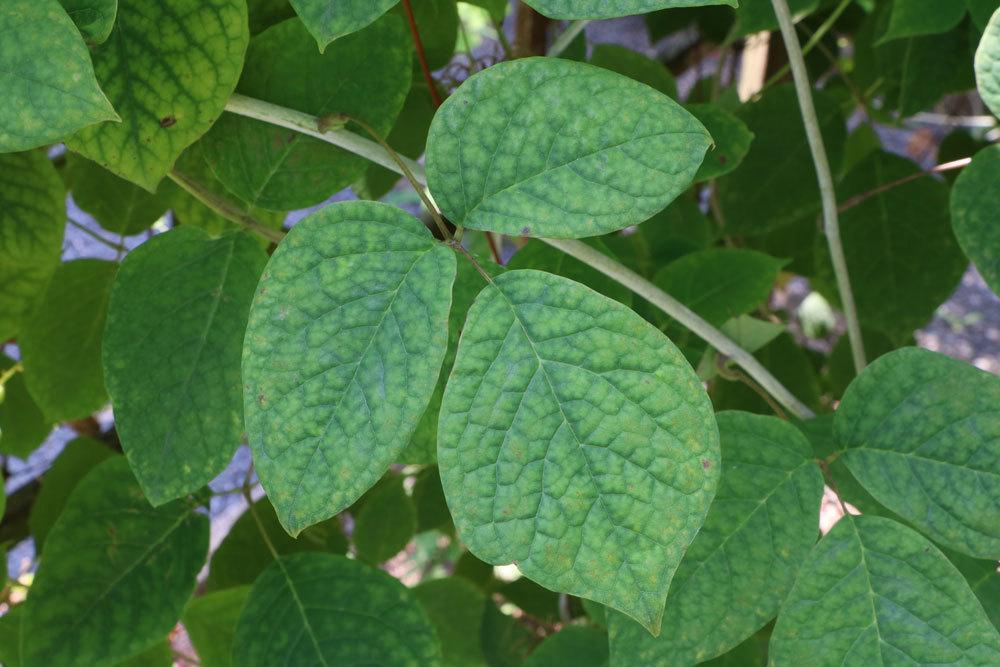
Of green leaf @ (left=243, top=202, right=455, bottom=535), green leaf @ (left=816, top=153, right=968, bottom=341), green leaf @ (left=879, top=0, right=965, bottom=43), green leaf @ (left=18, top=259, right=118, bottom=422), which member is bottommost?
green leaf @ (left=816, top=153, right=968, bottom=341)

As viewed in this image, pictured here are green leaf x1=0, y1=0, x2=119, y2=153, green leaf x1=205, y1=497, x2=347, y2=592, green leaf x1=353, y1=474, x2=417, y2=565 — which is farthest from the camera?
green leaf x1=353, y1=474, x2=417, y2=565

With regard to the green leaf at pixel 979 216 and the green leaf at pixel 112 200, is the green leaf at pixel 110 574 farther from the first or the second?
the green leaf at pixel 979 216

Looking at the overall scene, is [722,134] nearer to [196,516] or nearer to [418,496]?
[196,516]

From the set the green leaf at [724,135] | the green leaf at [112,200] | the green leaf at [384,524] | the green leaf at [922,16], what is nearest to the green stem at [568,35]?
the green leaf at [724,135]

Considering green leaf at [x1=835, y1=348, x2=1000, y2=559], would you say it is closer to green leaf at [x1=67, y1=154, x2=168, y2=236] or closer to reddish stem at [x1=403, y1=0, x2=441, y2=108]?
reddish stem at [x1=403, y1=0, x2=441, y2=108]

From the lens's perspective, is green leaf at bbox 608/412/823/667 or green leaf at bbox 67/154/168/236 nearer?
green leaf at bbox 608/412/823/667

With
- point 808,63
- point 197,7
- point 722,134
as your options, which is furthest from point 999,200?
point 808,63

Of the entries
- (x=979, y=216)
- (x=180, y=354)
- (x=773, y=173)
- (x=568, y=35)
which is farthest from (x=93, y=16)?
(x=773, y=173)

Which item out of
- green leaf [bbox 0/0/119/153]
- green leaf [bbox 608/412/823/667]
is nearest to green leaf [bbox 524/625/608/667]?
green leaf [bbox 608/412/823/667]
